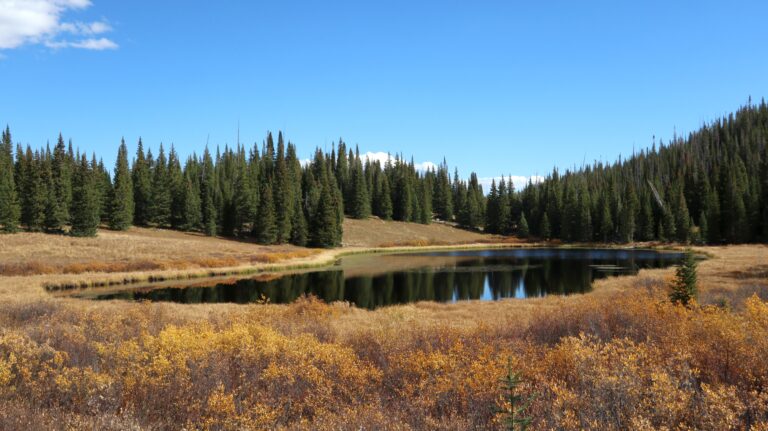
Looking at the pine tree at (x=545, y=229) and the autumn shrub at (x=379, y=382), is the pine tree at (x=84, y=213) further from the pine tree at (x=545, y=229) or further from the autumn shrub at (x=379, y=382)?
the pine tree at (x=545, y=229)

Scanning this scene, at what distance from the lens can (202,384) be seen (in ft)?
28.7

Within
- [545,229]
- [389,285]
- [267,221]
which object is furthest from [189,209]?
[545,229]

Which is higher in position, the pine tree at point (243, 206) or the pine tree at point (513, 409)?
the pine tree at point (243, 206)

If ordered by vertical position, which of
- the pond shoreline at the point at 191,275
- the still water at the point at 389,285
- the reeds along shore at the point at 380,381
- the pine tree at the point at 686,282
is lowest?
the still water at the point at 389,285

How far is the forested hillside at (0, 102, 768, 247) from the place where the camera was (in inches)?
3014

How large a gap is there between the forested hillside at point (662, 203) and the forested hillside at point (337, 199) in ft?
0.99

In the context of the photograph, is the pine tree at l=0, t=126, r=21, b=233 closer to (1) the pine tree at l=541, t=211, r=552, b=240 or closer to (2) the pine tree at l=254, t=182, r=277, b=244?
(2) the pine tree at l=254, t=182, r=277, b=244

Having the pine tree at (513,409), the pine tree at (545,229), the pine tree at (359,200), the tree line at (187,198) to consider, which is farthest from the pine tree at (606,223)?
the pine tree at (513,409)

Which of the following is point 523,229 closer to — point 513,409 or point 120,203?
point 120,203

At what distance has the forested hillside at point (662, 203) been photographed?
297 feet

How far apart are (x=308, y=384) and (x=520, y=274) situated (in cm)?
4698

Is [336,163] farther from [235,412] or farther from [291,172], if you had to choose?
[235,412]

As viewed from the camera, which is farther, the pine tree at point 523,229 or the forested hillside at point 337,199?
the pine tree at point 523,229

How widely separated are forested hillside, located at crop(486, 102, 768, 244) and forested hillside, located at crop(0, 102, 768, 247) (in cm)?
30
